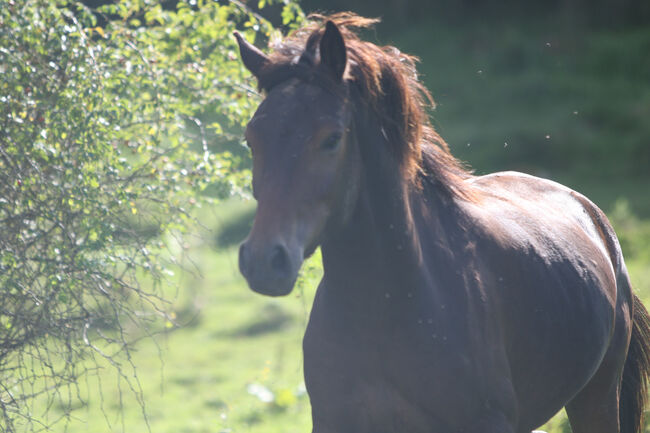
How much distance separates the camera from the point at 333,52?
2.64 m

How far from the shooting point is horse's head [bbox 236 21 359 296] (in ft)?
7.74

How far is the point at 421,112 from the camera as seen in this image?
9.84 ft

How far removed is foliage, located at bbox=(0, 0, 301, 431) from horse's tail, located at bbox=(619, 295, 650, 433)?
2.44 meters

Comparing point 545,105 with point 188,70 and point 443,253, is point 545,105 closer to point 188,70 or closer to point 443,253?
point 188,70

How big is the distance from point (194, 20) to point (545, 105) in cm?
1713

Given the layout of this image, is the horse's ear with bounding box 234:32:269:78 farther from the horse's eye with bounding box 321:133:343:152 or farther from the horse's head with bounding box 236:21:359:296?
the horse's eye with bounding box 321:133:343:152

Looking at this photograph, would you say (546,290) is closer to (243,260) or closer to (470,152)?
(243,260)

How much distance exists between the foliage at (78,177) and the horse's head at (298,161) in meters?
1.63

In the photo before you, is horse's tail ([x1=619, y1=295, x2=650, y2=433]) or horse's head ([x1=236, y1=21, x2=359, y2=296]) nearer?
horse's head ([x1=236, y1=21, x2=359, y2=296])

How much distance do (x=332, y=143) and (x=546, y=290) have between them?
1.33 meters

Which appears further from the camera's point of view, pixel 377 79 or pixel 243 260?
pixel 377 79

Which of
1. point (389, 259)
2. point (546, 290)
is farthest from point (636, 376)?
point (389, 259)

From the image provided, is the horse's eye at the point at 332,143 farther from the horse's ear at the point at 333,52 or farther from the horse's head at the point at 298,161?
the horse's ear at the point at 333,52

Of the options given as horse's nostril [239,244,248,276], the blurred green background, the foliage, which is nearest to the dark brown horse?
horse's nostril [239,244,248,276]
